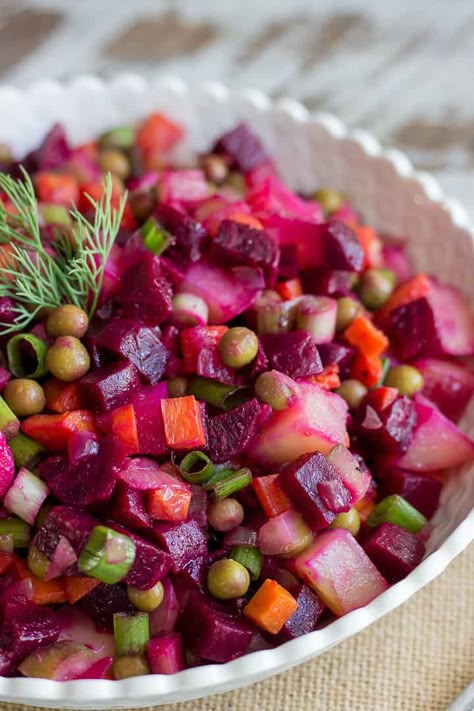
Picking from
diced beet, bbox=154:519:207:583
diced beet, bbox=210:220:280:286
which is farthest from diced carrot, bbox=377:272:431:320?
diced beet, bbox=154:519:207:583

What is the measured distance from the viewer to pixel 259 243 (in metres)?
3.32

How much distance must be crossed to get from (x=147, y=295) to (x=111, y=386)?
0.38m

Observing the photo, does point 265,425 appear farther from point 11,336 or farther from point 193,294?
point 11,336

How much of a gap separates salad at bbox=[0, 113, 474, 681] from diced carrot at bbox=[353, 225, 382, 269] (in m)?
0.14

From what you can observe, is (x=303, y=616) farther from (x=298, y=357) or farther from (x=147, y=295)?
(x=147, y=295)

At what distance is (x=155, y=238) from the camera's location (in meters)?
3.37

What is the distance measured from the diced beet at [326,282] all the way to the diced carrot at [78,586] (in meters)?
1.42

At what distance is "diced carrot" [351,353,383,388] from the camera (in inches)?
132

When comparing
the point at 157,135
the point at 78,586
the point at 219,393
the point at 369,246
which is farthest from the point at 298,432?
the point at 157,135

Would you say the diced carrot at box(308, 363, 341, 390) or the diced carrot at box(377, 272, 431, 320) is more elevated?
the diced carrot at box(377, 272, 431, 320)

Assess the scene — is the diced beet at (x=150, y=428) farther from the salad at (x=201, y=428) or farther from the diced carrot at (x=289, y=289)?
the diced carrot at (x=289, y=289)

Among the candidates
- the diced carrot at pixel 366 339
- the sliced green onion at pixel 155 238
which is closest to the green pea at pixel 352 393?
the diced carrot at pixel 366 339

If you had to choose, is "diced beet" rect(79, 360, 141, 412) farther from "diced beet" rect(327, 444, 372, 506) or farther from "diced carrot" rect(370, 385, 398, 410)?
"diced carrot" rect(370, 385, 398, 410)

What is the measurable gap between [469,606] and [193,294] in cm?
155
